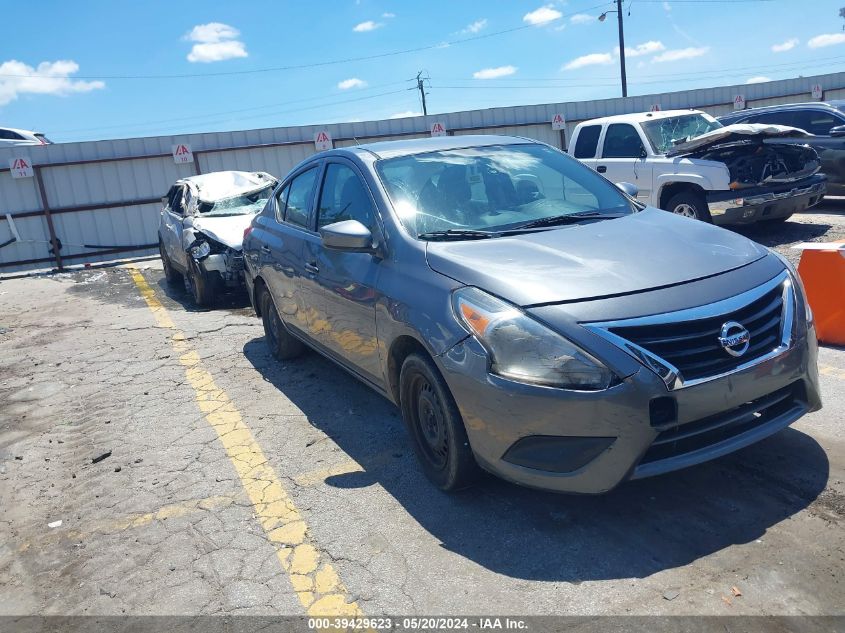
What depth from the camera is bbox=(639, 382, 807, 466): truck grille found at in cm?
295

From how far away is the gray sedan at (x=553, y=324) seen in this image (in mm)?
2900

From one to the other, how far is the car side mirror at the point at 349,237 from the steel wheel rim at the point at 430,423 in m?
0.85

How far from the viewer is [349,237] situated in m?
3.99

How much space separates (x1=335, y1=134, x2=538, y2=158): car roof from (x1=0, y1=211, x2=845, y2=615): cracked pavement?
1.73m

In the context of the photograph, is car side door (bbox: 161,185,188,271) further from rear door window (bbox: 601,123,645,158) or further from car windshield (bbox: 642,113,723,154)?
car windshield (bbox: 642,113,723,154)

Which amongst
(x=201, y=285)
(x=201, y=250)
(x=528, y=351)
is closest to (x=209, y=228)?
(x=201, y=250)

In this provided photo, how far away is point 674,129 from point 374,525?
887 cm

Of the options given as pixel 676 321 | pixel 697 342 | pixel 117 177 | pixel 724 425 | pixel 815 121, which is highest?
pixel 117 177

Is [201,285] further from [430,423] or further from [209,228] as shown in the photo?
[430,423]

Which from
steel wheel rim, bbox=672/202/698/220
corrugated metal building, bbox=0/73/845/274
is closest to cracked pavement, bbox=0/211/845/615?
steel wheel rim, bbox=672/202/698/220

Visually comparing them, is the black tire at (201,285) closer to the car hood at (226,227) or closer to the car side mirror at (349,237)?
the car hood at (226,227)

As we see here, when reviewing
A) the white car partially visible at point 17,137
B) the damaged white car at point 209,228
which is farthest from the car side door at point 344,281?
the white car partially visible at point 17,137

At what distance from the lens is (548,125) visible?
1998 centimetres

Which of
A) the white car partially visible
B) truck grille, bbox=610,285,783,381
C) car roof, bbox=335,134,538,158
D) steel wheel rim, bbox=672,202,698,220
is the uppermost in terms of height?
the white car partially visible
